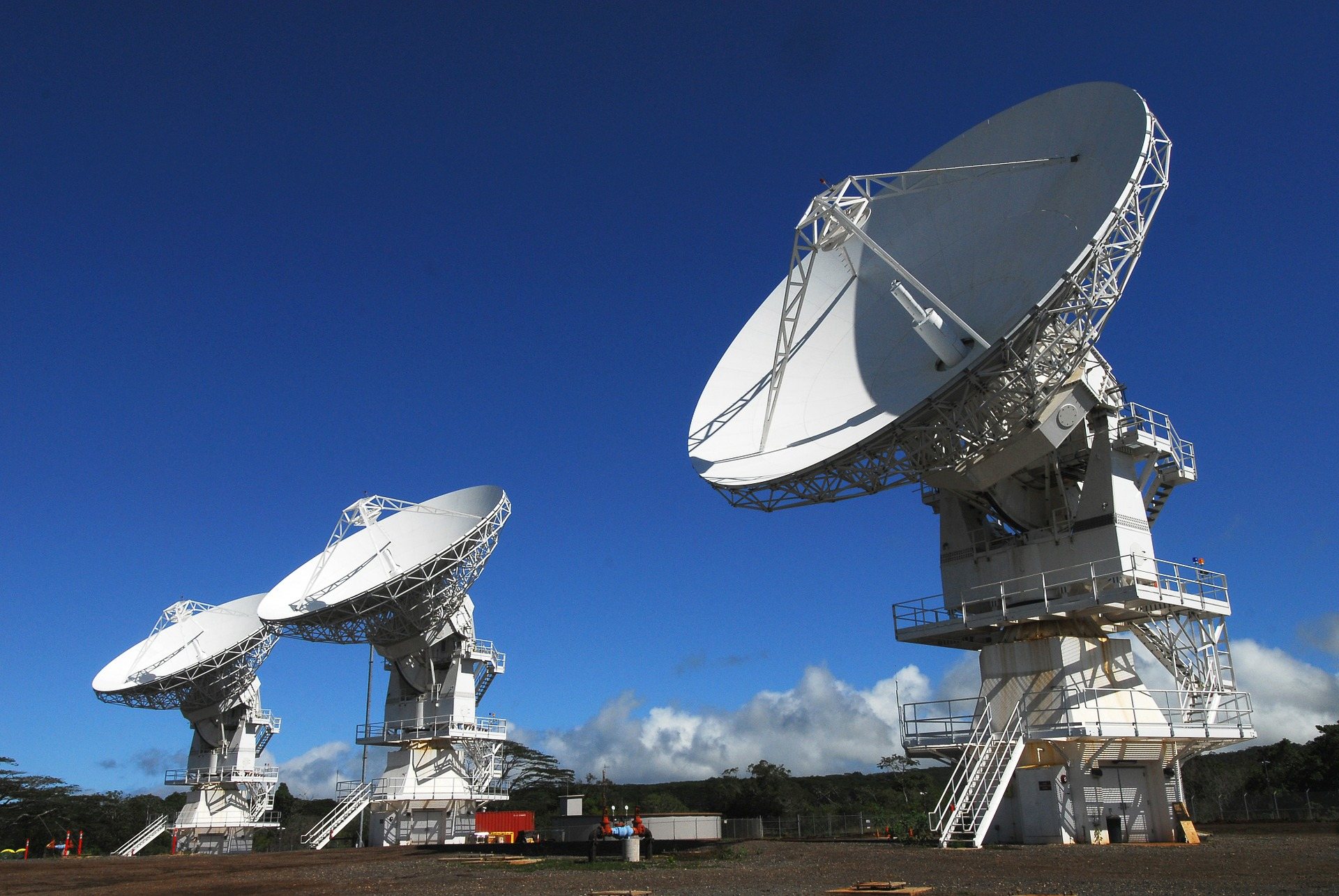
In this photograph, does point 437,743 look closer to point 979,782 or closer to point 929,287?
point 979,782

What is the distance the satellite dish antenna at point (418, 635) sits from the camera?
35.2 m

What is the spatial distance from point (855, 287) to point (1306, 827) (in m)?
22.7

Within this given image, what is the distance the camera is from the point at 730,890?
13.8 meters

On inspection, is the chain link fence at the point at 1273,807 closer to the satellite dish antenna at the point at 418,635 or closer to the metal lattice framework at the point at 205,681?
the satellite dish antenna at the point at 418,635

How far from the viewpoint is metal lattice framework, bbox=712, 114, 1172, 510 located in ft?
66.4

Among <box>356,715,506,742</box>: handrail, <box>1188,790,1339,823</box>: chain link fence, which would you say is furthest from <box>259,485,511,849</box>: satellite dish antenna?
<box>1188,790,1339,823</box>: chain link fence

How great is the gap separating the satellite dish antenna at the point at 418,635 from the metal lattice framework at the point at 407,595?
0.15 feet

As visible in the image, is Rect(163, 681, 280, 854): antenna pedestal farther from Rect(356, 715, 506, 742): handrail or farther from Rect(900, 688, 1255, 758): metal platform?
Rect(900, 688, 1255, 758): metal platform

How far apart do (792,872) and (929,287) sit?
559 inches

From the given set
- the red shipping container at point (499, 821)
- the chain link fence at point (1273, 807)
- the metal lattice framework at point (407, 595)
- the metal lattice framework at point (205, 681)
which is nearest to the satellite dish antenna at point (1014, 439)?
the metal lattice framework at point (407, 595)

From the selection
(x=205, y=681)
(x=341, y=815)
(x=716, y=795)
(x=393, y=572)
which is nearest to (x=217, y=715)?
(x=205, y=681)

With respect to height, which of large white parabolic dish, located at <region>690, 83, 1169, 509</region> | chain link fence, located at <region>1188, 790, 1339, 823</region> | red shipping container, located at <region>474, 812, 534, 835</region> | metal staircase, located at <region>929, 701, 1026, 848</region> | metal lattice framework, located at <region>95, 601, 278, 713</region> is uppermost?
large white parabolic dish, located at <region>690, 83, 1169, 509</region>

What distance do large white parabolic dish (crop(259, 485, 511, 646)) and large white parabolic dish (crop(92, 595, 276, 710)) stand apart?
11013 millimetres

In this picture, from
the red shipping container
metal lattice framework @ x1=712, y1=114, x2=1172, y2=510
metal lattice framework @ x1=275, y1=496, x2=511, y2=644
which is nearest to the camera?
metal lattice framework @ x1=712, y1=114, x2=1172, y2=510
